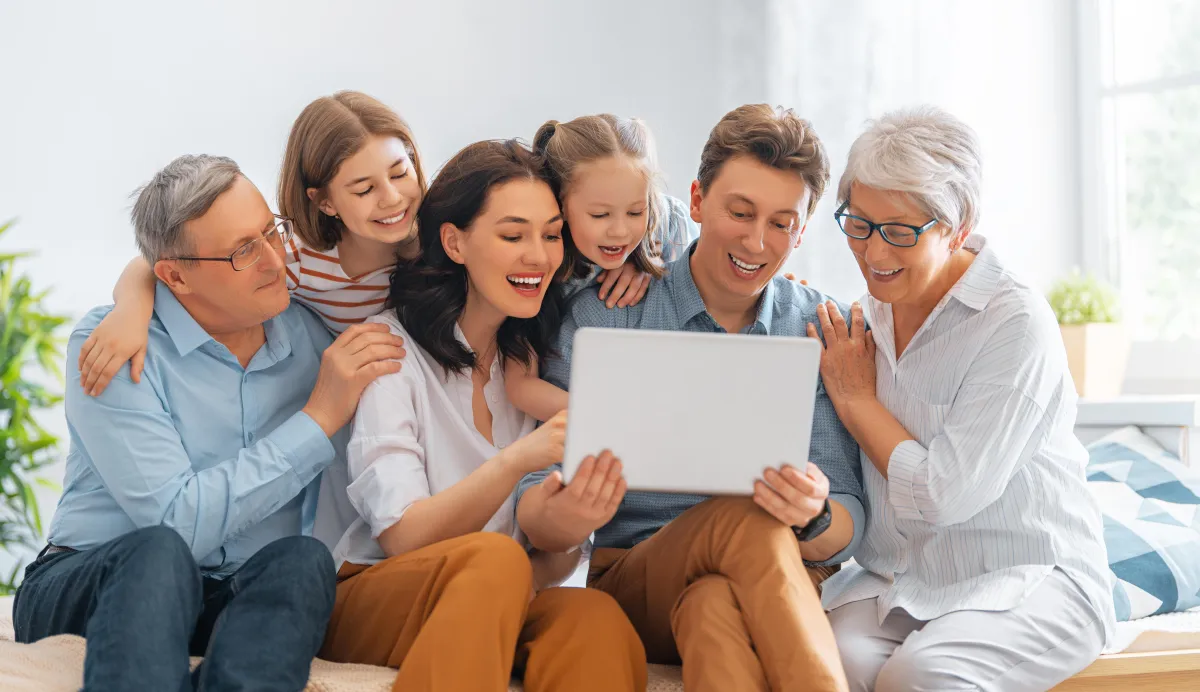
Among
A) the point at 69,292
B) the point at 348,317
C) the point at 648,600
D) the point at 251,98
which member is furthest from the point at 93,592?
the point at 251,98

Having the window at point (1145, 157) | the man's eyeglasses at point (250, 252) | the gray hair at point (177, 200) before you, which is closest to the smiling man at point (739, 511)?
the man's eyeglasses at point (250, 252)

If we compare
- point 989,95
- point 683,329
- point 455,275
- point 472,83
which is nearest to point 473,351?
point 455,275

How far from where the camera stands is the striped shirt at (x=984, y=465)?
5.08 ft

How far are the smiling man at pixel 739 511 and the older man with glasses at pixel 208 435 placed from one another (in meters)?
0.35

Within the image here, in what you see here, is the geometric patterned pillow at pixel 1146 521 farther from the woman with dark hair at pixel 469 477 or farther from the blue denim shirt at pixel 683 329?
the woman with dark hair at pixel 469 477

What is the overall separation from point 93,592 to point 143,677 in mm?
308

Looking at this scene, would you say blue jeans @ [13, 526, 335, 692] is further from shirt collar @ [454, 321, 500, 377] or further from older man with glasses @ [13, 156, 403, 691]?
shirt collar @ [454, 321, 500, 377]

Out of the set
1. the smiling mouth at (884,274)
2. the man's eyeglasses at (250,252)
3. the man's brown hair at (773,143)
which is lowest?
the smiling mouth at (884,274)

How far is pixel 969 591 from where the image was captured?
1.59 metres

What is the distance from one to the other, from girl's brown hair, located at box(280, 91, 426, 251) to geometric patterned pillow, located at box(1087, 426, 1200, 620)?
136 centimetres

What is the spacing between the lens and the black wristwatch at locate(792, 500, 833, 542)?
5.07 ft

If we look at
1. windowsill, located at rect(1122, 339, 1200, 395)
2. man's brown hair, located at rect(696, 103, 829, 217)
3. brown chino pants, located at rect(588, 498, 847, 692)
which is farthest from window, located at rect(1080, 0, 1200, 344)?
brown chino pants, located at rect(588, 498, 847, 692)

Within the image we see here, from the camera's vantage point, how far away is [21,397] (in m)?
2.89

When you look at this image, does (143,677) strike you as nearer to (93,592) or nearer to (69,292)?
(93,592)
